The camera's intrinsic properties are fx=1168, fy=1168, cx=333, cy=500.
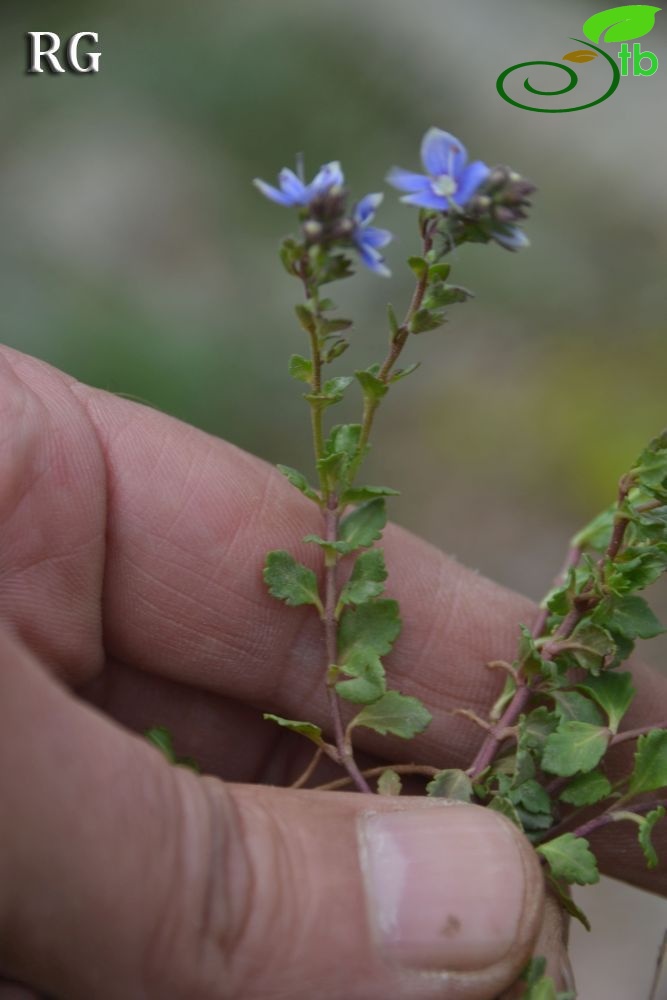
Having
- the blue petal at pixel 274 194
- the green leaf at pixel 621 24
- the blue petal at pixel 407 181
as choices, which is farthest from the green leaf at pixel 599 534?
the green leaf at pixel 621 24

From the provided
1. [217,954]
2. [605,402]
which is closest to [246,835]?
[217,954]

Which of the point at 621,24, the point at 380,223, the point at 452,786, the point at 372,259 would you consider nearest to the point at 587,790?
the point at 452,786

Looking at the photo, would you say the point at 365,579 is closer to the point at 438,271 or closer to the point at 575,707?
the point at 575,707

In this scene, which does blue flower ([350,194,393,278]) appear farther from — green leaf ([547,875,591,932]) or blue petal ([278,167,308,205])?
green leaf ([547,875,591,932])

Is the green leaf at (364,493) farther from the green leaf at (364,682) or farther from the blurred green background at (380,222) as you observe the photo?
the blurred green background at (380,222)

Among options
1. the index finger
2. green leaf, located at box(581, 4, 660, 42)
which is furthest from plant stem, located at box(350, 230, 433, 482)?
green leaf, located at box(581, 4, 660, 42)

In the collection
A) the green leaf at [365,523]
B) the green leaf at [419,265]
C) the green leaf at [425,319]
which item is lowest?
the green leaf at [365,523]
